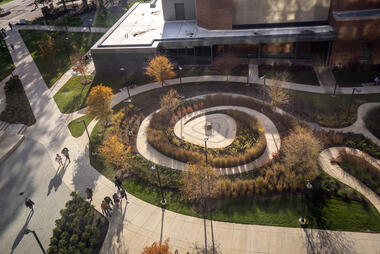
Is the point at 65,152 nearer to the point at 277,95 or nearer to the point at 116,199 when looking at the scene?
the point at 116,199

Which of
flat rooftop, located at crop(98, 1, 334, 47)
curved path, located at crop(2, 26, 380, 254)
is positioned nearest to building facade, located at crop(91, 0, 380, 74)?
flat rooftop, located at crop(98, 1, 334, 47)

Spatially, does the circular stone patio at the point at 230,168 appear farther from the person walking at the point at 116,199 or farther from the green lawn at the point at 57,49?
the green lawn at the point at 57,49

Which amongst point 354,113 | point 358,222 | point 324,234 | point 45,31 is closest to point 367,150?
point 354,113

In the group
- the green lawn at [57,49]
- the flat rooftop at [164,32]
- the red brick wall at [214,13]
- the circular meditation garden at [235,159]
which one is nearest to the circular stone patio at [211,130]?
the circular meditation garden at [235,159]

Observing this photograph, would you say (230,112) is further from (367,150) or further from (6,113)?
(6,113)

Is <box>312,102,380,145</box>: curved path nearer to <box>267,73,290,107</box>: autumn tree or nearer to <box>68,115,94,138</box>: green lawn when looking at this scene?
<box>267,73,290,107</box>: autumn tree

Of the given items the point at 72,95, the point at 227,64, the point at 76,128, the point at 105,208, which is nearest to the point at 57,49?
the point at 72,95
